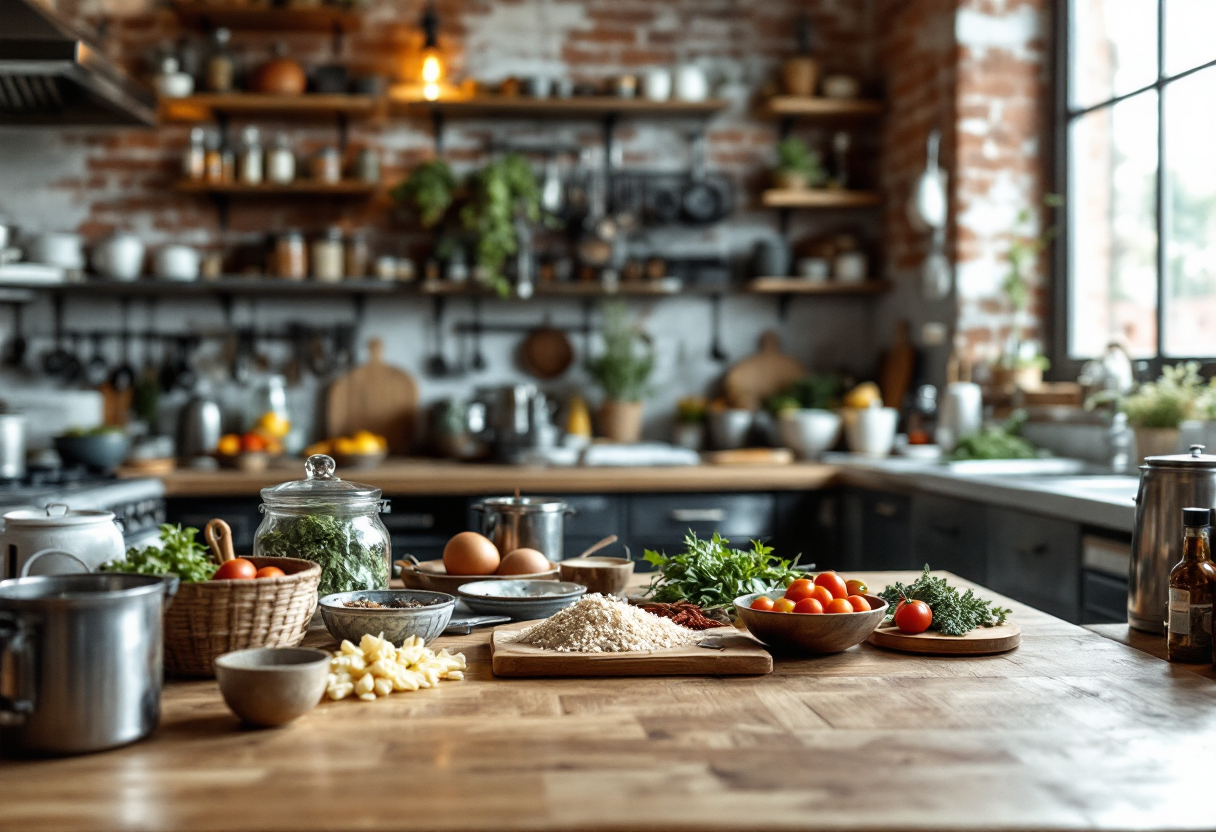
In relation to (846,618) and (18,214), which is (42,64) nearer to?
(18,214)

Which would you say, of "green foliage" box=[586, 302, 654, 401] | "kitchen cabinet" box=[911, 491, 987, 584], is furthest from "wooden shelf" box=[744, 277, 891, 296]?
"kitchen cabinet" box=[911, 491, 987, 584]

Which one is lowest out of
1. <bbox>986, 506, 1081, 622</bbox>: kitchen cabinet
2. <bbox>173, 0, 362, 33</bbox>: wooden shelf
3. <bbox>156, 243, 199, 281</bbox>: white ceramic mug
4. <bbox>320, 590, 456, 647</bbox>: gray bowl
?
<bbox>986, 506, 1081, 622</bbox>: kitchen cabinet

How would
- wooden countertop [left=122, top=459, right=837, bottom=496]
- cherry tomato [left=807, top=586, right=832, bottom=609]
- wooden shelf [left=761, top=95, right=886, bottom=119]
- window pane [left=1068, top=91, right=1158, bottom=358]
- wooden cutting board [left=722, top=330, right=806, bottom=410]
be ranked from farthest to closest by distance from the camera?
wooden cutting board [left=722, top=330, right=806, bottom=410], wooden shelf [left=761, top=95, right=886, bottom=119], wooden countertop [left=122, top=459, right=837, bottom=496], window pane [left=1068, top=91, right=1158, bottom=358], cherry tomato [left=807, top=586, right=832, bottom=609]

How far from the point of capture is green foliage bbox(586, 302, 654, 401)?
15.9ft

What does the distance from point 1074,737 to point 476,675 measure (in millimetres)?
705

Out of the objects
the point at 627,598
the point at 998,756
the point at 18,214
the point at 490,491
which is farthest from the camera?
the point at 18,214

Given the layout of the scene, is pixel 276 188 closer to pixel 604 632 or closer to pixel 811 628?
pixel 604 632

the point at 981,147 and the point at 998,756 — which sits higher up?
the point at 981,147

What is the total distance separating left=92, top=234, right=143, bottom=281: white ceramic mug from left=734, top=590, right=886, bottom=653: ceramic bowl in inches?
149

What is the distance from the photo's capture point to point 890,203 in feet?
16.1

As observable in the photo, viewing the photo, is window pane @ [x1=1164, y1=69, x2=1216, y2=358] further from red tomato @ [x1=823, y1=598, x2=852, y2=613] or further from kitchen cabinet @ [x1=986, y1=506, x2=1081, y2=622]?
red tomato @ [x1=823, y1=598, x2=852, y2=613]

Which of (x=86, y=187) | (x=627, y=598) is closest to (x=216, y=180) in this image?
(x=86, y=187)

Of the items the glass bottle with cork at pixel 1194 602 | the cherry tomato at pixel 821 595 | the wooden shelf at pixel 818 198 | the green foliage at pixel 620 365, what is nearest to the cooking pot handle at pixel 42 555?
the cherry tomato at pixel 821 595

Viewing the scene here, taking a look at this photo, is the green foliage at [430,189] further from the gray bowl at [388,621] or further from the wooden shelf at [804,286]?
the gray bowl at [388,621]
